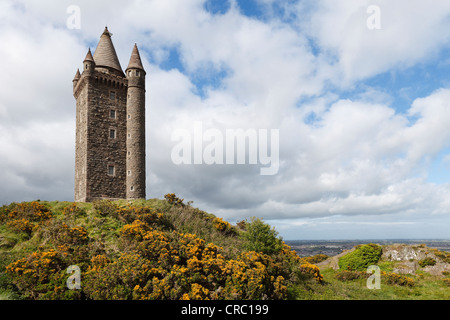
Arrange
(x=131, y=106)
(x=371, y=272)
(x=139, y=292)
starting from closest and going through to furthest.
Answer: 1. (x=139, y=292)
2. (x=371, y=272)
3. (x=131, y=106)

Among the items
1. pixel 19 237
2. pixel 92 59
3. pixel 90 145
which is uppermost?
pixel 92 59

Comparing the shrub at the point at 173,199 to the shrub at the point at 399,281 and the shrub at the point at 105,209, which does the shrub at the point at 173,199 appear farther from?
the shrub at the point at 399,281

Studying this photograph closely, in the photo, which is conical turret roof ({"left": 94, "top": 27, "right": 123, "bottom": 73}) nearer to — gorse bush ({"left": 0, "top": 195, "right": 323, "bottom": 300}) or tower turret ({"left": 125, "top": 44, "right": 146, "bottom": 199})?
tower turret ({"left": 125, "top": 44, "right": 146, "bottom": 199})

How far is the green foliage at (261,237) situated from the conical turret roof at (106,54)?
25.3m

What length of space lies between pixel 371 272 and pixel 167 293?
746 inches

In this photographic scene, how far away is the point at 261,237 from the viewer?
17.3 m

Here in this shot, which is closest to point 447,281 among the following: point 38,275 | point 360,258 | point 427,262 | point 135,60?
point 427,262

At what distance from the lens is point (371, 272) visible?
862 inches

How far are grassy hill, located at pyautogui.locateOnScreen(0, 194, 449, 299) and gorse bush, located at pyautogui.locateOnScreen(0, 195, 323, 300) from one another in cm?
4

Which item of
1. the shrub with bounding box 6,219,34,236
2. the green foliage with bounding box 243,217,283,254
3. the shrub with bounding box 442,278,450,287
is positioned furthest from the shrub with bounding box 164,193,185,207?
the shrub with bounding box 442,278,450,287

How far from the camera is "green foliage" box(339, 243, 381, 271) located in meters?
24.8

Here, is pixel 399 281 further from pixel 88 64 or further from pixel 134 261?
pixel 88 64
